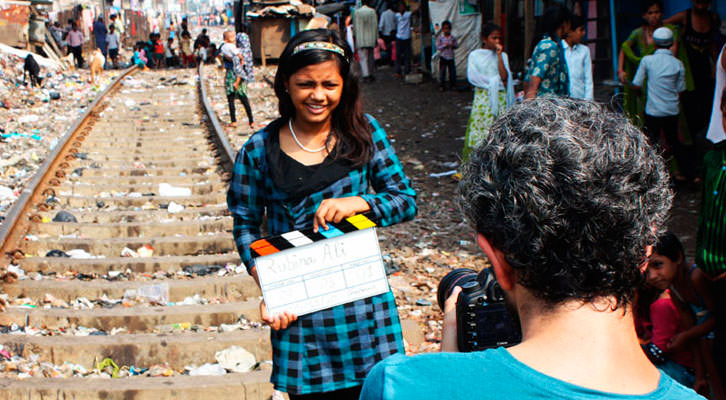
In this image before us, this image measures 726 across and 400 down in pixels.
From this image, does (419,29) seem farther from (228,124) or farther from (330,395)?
(330,395)

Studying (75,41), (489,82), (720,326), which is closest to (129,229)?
(489,82)

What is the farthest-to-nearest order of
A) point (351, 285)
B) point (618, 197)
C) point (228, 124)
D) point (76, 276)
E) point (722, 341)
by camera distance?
point (228, 124) < point (76, 276) < point (722, 341) < point (351, 285) < point (618, 197)

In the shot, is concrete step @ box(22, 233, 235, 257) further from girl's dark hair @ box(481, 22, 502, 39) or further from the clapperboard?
the clapperboard

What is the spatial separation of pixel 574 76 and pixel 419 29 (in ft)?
49.0

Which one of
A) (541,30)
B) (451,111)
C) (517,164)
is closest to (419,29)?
(451,111)

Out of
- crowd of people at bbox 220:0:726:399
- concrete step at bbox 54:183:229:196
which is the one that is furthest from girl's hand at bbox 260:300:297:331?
concrete step at bbox 54:183:229:196

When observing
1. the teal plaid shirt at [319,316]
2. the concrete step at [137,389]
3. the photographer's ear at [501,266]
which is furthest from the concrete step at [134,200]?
the photographer's ear at [501,266]

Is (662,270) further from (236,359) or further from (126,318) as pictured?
(126,318)

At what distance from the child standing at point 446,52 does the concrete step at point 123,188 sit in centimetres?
871

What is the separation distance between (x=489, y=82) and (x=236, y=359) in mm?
4291

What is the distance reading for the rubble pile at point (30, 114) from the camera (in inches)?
334

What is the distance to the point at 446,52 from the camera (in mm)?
15180

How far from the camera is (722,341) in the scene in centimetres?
310

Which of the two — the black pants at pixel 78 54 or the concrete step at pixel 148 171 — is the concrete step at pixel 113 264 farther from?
the black pants at pixel 78 54
